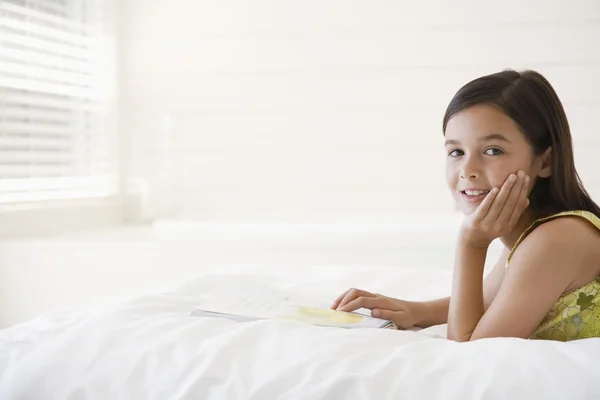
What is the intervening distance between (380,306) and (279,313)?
23cm

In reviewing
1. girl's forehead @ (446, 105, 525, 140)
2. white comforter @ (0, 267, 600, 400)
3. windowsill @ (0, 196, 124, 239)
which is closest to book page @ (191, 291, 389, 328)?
white comforter @ (0, 267, 600, 400)

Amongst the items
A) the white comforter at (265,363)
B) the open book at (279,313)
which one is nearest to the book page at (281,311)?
the open book at (279,313)

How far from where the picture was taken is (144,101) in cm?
364

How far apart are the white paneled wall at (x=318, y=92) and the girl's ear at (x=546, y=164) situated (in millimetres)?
1989

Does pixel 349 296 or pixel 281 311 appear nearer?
pixel 281 311

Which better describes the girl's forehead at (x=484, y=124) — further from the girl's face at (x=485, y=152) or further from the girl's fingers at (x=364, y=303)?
the girl's fingers at (x=364, y=303)

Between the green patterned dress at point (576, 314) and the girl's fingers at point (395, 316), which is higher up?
the green patterned dress at point (576, 314)

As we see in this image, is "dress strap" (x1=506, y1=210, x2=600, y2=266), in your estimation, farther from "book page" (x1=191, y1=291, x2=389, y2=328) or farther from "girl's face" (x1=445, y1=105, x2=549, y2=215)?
"book page" (x1=191, y1=291, x2=389, y2=328)

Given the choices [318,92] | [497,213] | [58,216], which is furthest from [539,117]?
[58,216]

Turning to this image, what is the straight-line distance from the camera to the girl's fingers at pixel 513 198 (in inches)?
50.9

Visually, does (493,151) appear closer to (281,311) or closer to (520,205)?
(520,205)

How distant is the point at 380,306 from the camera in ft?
4.76

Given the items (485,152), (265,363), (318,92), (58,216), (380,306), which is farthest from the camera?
(318,92)

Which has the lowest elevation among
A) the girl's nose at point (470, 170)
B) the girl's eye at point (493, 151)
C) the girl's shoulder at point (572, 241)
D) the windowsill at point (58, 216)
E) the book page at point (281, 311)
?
the windowsill at point (58, 216)
